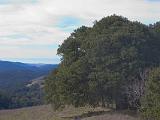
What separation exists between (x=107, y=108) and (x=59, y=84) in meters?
5.53

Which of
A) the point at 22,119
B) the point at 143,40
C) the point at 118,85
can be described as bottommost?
the point at 22,119

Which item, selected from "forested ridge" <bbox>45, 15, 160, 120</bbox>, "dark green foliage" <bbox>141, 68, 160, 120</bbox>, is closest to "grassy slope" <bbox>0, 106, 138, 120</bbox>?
"forested ridge" <bbox>45, 15, 160, 120</bbox>

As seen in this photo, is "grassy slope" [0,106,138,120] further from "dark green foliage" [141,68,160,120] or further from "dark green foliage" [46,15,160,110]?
"dark green foliage" [141,68,160,120]

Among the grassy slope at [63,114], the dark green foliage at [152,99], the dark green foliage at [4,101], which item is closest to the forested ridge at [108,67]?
the grassy slope at [63,114]

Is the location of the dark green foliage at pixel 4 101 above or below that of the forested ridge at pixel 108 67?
below

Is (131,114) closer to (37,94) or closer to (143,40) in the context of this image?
(143,40)

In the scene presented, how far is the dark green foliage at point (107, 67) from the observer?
37562mm

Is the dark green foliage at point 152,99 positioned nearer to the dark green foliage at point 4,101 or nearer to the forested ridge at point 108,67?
the forested ridge at point 108,67

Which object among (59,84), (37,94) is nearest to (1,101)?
(37,94)

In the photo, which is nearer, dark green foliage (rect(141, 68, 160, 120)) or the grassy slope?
dark green foliage (rect(141, 68, 160, 120))

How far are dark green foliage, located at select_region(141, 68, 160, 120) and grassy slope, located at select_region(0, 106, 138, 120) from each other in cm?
228

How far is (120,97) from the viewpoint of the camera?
3875cm

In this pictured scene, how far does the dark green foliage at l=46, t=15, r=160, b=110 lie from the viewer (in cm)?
3756

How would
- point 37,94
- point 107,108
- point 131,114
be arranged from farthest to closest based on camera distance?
point 37,94 < point 107,108 < point 131,114
